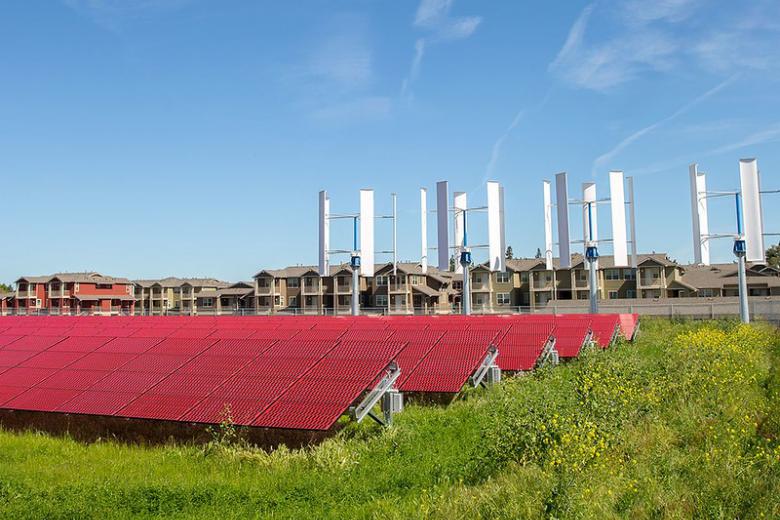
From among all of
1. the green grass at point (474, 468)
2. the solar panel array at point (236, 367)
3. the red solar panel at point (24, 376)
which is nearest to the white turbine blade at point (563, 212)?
the solar panel array at point (236, 367)

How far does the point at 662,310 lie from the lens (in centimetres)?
4312

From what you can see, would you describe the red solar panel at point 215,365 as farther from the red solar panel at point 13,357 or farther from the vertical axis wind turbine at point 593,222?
the vertical axis wind turbine at point 593,222

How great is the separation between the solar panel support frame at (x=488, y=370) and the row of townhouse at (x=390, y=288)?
38814mm

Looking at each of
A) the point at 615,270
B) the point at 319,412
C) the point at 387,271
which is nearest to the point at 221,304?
the point at 387,271

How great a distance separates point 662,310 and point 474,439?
115 ft

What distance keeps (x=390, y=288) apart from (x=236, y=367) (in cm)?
6328

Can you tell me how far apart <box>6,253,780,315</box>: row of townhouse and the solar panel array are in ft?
127

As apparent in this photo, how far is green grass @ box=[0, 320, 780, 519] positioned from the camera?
26.9 feet

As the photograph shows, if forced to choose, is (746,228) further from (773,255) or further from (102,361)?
(773,255)

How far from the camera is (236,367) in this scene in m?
14.1

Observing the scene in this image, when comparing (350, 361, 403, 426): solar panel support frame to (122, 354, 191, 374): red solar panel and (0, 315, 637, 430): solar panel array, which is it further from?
(122, 354, 191, 374): red solar panel

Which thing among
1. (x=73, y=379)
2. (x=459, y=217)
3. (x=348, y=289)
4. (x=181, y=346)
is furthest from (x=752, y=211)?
(x=348, y=289)

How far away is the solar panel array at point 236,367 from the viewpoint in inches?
470

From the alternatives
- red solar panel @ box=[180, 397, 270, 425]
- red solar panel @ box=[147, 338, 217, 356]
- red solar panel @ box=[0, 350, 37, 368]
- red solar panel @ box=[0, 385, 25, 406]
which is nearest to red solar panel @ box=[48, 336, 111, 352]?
red solar panel @ box=[0, 350, 37, 368]
